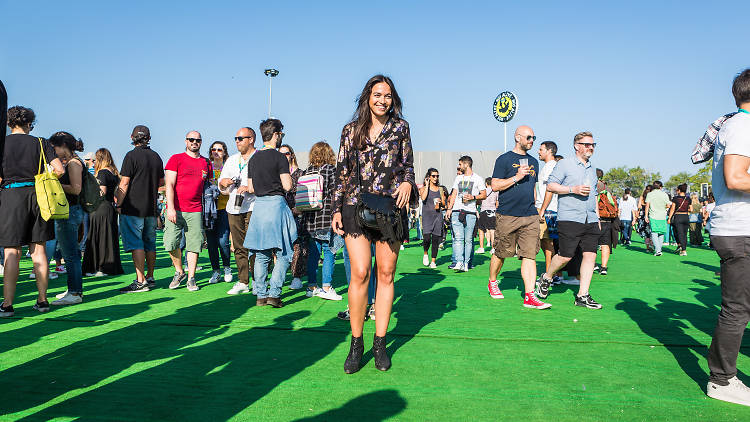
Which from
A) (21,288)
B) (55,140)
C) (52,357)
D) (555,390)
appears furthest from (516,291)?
(21,288)

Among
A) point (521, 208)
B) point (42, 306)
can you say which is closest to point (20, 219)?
point (42, 306)

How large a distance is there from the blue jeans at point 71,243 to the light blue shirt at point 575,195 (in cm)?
557

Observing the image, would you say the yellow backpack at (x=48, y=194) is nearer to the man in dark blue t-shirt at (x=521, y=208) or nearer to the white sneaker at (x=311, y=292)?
the white sneaker at (x=311, y=292)

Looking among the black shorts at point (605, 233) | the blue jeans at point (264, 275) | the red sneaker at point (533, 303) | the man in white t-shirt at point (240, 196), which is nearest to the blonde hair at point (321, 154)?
the man in white t-shirt at point (240, 196)

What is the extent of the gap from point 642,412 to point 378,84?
266 centimetres

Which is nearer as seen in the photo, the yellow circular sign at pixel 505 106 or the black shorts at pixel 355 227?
the black shorts at pixel 355 227

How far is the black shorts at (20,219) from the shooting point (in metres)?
4.77

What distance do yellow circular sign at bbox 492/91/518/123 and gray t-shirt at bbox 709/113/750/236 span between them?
23.5 metres

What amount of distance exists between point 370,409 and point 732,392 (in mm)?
2176

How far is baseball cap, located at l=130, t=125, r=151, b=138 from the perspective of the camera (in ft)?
22.0

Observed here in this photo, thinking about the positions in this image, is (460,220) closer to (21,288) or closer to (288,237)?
(288,237)

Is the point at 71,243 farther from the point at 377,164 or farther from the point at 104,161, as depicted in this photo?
the point at 377,164

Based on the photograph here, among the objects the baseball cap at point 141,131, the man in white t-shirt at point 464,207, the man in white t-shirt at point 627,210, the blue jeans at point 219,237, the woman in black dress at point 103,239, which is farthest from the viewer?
the man in white t-shirt at point 627,210

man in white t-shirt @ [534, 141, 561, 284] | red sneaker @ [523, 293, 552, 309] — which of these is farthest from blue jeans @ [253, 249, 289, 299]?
man in white t-shirt @ [534, 141, 561, 284]
